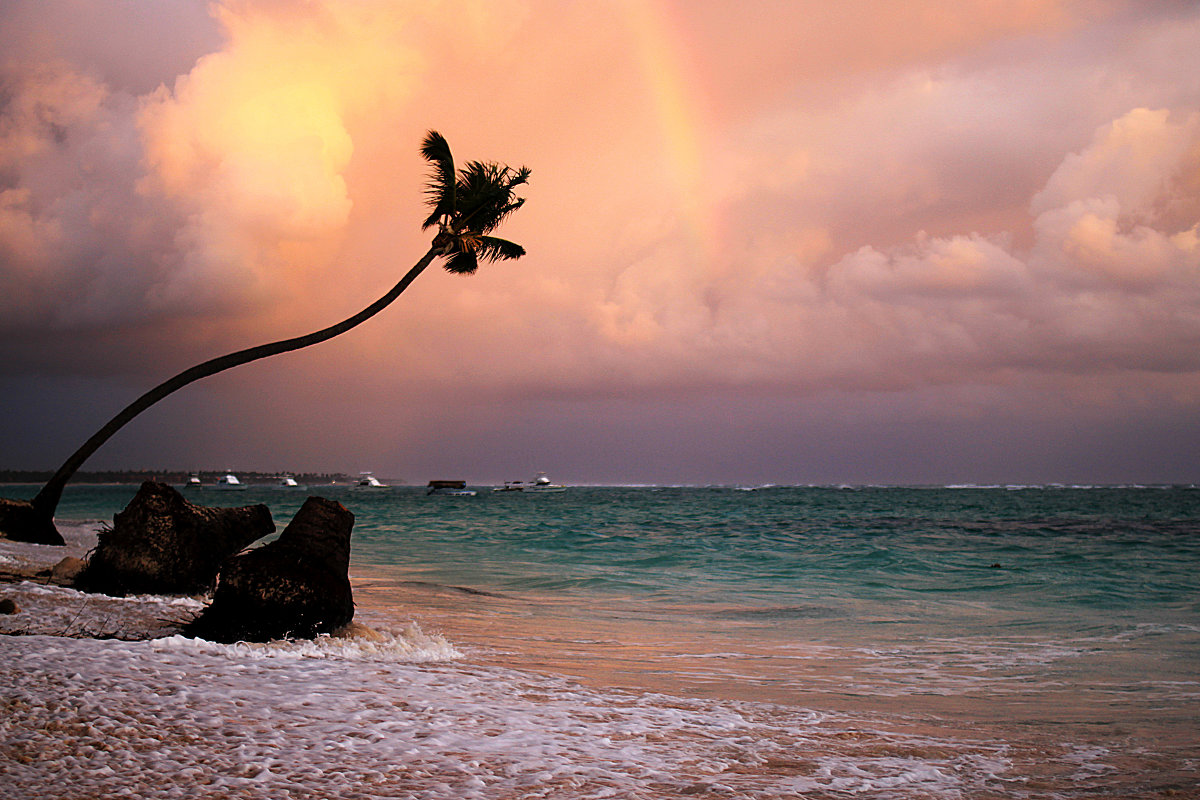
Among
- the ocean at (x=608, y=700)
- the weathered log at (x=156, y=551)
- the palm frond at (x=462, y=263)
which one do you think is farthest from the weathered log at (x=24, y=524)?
the palm frond at (x=462, y=263)

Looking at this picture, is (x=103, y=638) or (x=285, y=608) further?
(x=285, y=608)

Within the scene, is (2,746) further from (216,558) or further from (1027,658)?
(1027,658)

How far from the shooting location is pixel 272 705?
5.06 meters

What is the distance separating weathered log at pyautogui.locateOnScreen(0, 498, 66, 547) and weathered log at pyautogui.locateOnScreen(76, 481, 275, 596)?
32.3ft

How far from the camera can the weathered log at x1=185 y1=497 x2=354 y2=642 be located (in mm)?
7496

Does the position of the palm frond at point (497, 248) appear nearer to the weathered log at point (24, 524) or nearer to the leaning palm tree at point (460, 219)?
the leaning palm tree at point (460, 219)

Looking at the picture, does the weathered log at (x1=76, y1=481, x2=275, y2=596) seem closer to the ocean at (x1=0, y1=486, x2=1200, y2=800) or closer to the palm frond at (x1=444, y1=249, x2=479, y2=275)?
the ocean at (x1=0, y1=486, x2=1200, y2=800)

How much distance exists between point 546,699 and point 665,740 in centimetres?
133

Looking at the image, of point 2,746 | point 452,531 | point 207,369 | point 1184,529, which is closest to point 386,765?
point 2,746

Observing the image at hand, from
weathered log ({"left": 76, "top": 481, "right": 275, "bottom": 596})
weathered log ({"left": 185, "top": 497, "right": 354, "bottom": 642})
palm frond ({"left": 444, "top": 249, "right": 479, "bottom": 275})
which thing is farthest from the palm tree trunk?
weathered log ({"left": 185, "top": 497, "right": 354, "bottom": 642})

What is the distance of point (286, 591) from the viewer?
782 centimetres

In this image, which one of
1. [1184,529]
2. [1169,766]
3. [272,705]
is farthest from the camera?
[1184,529]

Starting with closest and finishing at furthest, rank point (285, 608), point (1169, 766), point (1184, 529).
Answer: point (1169, 766), point (285, 608), point (1184, 529)

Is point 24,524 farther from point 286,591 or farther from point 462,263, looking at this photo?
point 286,591
